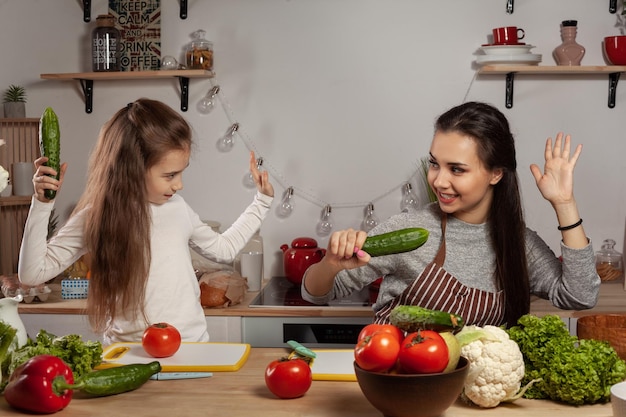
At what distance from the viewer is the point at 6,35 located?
3639 millimetres

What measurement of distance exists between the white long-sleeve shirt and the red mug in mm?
1513

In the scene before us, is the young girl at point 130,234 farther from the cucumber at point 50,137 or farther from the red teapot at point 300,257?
the red teapot at point 300,257

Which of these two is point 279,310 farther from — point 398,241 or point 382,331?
point 382,331

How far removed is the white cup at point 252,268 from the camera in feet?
11.2

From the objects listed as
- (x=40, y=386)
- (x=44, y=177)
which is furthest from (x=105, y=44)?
(x=40, y=386)

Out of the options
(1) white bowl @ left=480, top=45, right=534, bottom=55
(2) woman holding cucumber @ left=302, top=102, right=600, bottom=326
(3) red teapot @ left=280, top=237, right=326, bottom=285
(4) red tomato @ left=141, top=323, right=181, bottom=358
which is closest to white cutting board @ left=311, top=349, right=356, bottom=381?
(2) woman holding cucumber @ left=302, top=102, right=600, bottom=326

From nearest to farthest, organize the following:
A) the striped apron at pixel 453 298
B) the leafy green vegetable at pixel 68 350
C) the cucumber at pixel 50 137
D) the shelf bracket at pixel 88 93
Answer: the leafy green vegetable at pixel 68 350 → the cucumber at pixel 50 137 → the striped apron at pixel 453 298 → the shelf bracket at pixel 88 93

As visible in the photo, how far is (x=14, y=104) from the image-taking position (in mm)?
3566

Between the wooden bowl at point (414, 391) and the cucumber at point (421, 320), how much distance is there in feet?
0.39

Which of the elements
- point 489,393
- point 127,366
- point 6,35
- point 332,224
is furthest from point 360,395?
point 6,35

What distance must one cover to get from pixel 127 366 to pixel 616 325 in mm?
1096

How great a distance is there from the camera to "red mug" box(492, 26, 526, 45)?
3.37 metres

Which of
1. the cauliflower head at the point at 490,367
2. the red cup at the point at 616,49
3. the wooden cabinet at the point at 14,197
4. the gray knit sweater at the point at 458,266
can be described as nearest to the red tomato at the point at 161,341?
the gray knit sweater at the point at 458,266

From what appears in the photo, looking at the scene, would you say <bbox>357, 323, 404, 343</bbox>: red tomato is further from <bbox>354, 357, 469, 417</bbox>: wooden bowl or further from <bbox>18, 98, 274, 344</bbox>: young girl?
<bbox>18, 98, 274, 344</bbox>: young girl
